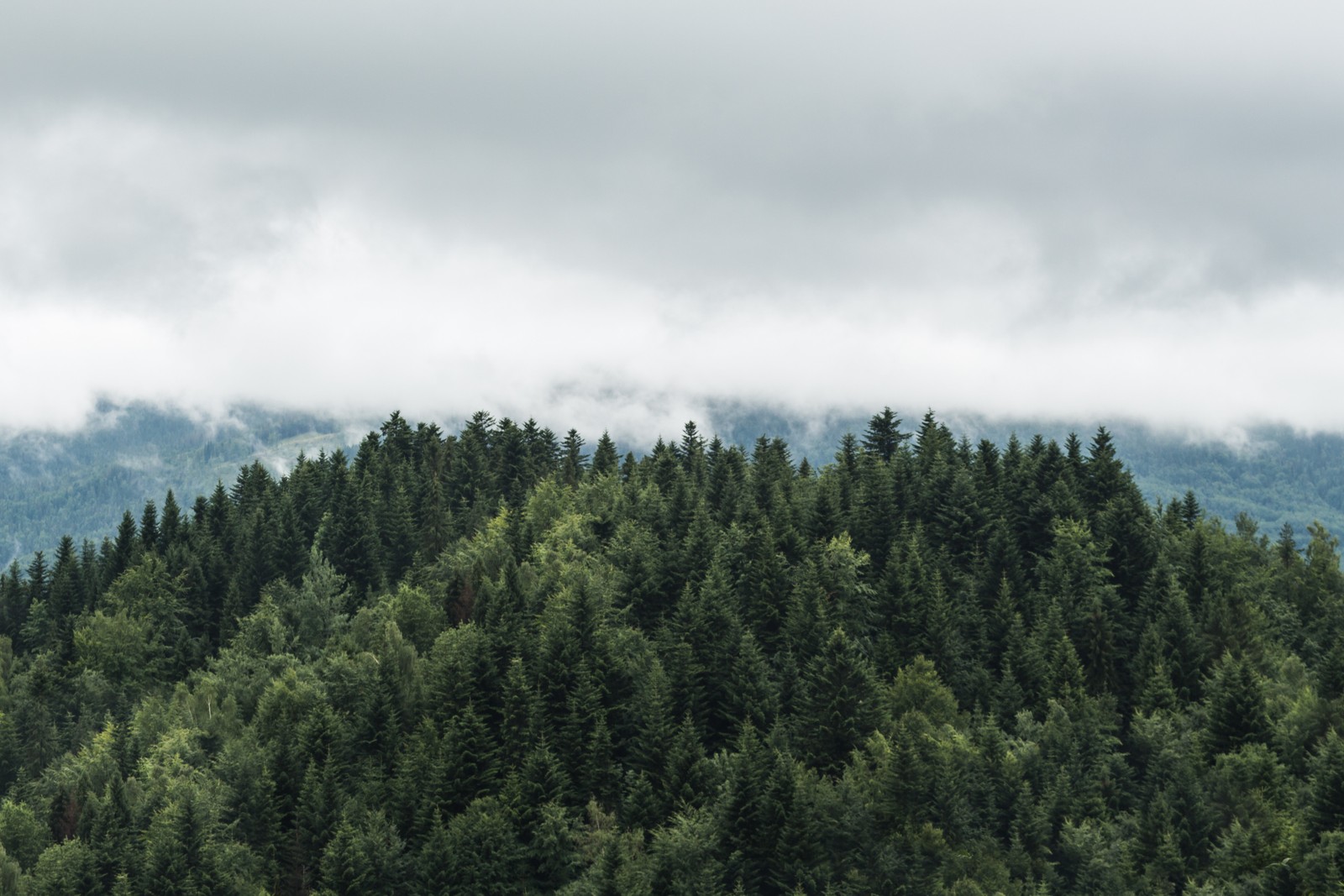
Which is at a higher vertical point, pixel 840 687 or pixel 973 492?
pixel 973 492

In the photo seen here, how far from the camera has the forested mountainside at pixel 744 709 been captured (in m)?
104

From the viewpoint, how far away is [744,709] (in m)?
119

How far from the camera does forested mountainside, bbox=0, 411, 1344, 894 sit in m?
104

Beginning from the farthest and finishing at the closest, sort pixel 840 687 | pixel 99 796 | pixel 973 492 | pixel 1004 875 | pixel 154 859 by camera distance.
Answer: pixel 973 492
pixel 99 796
pixel 840 687
pixel 154 859
pixel 1004 875

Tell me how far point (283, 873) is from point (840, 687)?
4515cm

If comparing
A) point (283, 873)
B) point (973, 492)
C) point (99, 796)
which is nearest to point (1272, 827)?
point (973, 492)

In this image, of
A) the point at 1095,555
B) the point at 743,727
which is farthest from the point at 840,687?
the point at 1095,555

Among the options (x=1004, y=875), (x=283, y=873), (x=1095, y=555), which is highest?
(x=1095, y=555)

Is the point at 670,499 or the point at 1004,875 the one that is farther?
the point at 670,499

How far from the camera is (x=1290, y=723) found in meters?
114

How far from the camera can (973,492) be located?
156 metres

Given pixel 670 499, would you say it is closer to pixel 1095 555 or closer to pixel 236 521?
pixel 1095 555

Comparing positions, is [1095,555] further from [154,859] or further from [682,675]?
[154,859]

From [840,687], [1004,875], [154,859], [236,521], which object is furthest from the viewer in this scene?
[236,521]
